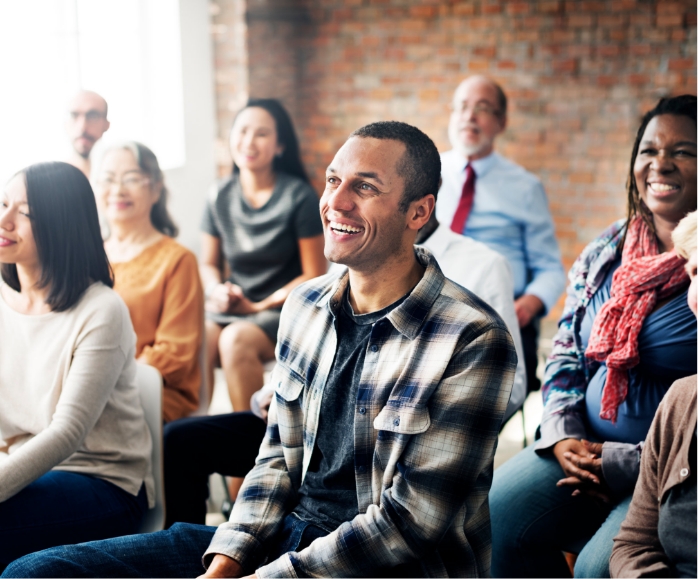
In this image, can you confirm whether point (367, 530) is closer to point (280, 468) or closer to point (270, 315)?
point (280, 468)

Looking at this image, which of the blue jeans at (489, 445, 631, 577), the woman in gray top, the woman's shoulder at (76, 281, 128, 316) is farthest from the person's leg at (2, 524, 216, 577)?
the woman in gray top

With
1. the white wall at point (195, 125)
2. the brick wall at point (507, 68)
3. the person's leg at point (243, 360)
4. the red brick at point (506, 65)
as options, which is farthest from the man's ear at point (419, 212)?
the red brick at point (506, 65)

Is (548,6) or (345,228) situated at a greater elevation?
(548,6)

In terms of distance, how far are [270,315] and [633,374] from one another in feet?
5.29

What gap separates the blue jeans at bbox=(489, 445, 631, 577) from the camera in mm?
1824

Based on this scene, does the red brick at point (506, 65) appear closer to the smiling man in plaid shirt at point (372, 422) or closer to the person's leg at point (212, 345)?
the person's leg at point (212, 345)

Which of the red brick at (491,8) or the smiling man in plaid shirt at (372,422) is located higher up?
the red brick at (491,8)

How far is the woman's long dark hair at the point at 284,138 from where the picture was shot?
3.27 m

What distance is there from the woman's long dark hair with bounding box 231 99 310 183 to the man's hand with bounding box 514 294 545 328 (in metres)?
1.06

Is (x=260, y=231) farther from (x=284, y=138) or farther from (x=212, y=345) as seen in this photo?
(x=212, y=345)

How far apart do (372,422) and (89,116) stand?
1.89 m

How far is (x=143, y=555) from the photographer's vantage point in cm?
147

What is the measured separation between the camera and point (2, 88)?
3.29 m

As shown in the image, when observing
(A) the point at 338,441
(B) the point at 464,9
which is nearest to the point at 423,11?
(B) the point at 464,9
